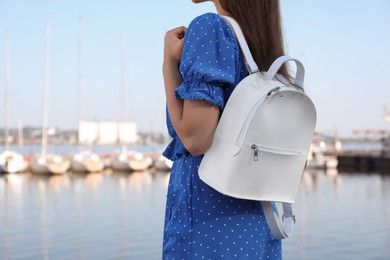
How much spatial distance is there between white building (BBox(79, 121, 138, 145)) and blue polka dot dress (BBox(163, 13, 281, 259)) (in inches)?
1417

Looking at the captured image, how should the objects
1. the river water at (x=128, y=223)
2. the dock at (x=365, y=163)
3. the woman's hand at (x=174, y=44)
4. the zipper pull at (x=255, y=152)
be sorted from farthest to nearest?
the dock at (x=365, y=163) < the river water at (x=128, y=223) < the woman's hand at (x=174, y=44) < the zipper pull at (x=255, y=152)

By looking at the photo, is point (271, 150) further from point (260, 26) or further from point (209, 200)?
point (260, 26)

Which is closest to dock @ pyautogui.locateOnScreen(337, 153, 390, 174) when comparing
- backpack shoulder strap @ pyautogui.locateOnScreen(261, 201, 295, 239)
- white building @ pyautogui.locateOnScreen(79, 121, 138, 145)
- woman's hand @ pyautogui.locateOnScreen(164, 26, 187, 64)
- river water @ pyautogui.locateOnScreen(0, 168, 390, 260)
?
river water @ pyautogui.locateOnScreen(0, 168, 390, 260)

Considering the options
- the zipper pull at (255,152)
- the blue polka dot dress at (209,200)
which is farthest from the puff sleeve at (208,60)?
the zipper pull at (255,152)

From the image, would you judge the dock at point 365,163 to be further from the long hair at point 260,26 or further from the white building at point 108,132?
the long hair at point 260,26

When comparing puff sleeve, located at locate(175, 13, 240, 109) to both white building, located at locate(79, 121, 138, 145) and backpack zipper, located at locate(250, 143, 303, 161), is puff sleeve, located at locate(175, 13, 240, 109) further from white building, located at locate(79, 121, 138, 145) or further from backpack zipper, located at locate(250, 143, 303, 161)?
white building, located at locate(79, 121, 138, 145)

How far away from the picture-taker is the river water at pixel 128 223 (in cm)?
780

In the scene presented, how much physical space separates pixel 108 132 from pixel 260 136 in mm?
40422

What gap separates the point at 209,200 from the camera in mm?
1054

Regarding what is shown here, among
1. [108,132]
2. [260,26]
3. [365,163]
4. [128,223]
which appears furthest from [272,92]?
[108,132]

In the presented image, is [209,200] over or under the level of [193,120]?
under

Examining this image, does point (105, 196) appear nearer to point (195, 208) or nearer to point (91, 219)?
point (91, 219)

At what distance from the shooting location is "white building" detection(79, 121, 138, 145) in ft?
125

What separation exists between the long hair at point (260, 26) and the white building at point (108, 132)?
1416 inches
